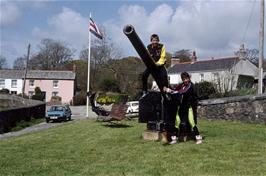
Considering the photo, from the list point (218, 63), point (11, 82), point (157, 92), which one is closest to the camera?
point (157, 92)

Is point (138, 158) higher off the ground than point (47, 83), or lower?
lower

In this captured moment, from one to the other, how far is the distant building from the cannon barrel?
79.3m

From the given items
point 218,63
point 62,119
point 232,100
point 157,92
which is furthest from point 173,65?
point 157,92

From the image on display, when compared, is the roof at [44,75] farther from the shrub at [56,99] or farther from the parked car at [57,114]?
the parked car at [57,114]

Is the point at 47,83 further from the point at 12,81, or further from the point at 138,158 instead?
the point at 138,158

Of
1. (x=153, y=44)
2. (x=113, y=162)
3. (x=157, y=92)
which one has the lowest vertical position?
(x=113, y=162)

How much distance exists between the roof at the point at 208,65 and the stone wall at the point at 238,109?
4674 centimetres

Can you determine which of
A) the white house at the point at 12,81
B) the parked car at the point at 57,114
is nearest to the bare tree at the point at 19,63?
the white house at the point at 12,81

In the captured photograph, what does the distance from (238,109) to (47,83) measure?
75089 mm

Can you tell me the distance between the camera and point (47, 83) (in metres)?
91.1

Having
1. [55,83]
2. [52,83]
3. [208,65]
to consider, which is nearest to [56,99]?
[55,83]

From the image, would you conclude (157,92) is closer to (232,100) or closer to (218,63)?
(232,100)

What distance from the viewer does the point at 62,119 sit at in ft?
135

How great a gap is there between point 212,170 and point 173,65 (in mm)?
74294
